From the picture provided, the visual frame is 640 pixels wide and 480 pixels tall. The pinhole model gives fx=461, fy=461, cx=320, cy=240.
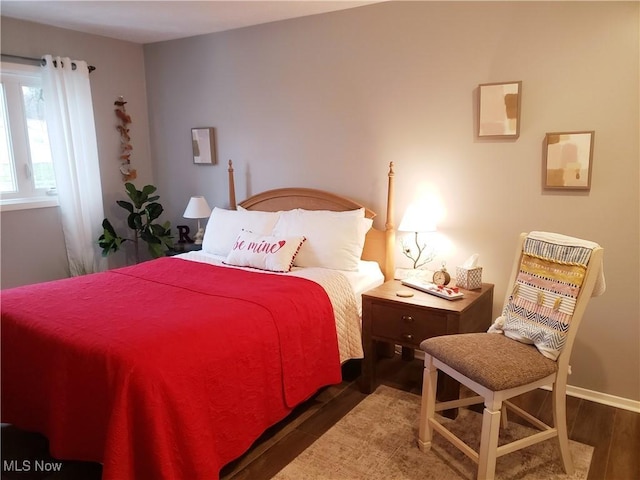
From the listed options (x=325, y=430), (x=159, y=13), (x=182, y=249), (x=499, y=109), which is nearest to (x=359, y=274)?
(x=325, y=430)

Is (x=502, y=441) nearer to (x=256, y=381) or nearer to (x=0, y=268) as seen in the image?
(x=256, y=381)

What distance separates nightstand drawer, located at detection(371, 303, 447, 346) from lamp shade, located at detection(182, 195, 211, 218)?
75.0 inches

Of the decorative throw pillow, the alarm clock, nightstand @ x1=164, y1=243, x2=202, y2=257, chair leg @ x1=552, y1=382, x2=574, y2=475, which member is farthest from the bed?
chair leg @ x1=552, y1=382, x2=574, y2=475

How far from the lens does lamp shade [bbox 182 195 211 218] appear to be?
385 cm

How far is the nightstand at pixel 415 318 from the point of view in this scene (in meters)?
2.38

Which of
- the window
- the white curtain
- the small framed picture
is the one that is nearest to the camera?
the window

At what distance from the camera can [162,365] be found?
169 centimetres

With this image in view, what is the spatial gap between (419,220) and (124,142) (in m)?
2.82

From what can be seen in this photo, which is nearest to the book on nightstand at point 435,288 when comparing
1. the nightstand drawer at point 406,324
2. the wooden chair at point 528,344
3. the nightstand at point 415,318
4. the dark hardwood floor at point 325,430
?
the nightstand at point 415,318

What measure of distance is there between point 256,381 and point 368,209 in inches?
61.9

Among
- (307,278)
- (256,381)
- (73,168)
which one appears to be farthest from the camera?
(73,168)

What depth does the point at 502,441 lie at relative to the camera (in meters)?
2.22

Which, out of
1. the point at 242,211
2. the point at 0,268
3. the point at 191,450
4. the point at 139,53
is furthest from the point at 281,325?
the point at 139,53

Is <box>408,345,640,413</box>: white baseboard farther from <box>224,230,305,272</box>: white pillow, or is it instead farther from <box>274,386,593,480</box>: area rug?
<box>224,230,305,272</box>: white pillow
